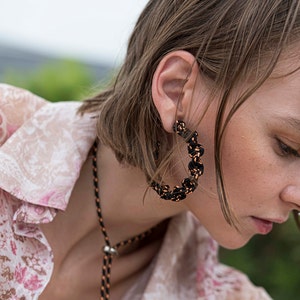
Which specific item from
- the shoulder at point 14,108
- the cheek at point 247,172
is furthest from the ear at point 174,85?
the shoulder at point 14,108

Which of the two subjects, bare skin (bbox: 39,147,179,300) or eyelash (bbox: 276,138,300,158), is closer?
eyelash (bbox: 276,138,300,158)

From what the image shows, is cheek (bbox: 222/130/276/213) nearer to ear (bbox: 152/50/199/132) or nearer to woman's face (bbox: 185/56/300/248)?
woman's face (bbox: 185/56/300/248)

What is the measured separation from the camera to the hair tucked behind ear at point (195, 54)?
5.84 feet

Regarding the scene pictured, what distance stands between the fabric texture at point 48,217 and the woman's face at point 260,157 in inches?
14.4

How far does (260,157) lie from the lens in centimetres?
181

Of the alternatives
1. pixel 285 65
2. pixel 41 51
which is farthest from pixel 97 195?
pixel 41 51

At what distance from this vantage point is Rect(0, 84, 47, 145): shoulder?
2.06 metres

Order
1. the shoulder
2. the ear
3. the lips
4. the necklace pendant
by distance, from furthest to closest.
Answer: the necklace pendant
the shoulder
the lips
the ear

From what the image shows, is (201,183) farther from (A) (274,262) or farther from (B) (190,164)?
(A) (274,262)

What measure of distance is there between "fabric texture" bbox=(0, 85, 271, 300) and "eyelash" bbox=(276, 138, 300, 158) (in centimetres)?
54

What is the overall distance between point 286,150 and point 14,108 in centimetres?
75

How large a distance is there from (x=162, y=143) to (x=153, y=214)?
0.90 feet

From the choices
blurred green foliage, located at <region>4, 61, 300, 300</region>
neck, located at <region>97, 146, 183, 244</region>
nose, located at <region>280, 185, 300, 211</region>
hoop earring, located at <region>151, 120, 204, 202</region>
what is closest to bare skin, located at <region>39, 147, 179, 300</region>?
neck, located at <region>97, 146, 183, 244</region>

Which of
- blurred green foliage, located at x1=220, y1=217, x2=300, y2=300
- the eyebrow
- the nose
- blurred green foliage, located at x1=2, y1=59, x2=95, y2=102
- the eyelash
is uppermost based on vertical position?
the eyebrow
